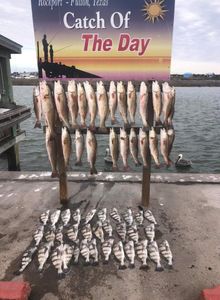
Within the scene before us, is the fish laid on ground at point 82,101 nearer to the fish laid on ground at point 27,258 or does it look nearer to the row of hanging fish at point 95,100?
the row of hanging fish at point 95,100

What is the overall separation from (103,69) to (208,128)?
→ 82.6ft

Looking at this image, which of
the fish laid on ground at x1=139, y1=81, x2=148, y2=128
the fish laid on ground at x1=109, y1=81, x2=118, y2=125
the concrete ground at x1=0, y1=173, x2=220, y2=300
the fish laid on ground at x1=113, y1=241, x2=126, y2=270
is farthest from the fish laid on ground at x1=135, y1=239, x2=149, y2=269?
the fish laid on ground at x1=109, y1=81, x2=118, y2=125

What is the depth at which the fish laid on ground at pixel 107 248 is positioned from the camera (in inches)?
197

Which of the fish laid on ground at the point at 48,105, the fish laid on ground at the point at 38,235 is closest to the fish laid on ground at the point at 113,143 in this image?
the fish laid on ground at the point at 48,105

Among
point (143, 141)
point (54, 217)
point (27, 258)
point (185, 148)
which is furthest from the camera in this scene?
point (185, 148)

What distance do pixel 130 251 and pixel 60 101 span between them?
304 cm

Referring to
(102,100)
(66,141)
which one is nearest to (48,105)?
(66,141)

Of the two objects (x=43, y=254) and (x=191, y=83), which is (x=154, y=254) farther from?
(x=191, y=83)

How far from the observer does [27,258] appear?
16.4 ft

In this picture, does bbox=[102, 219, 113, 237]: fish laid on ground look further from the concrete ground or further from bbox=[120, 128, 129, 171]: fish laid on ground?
bbox=[120, 128, 129, 171]: fish laid on ground

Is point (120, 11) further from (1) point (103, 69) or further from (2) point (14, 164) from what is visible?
(2) point (14, 164)

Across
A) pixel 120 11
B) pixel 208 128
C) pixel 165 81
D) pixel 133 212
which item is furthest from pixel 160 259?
pixel 208 128

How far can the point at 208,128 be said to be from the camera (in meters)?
29.2

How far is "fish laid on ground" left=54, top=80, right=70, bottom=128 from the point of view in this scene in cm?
564
